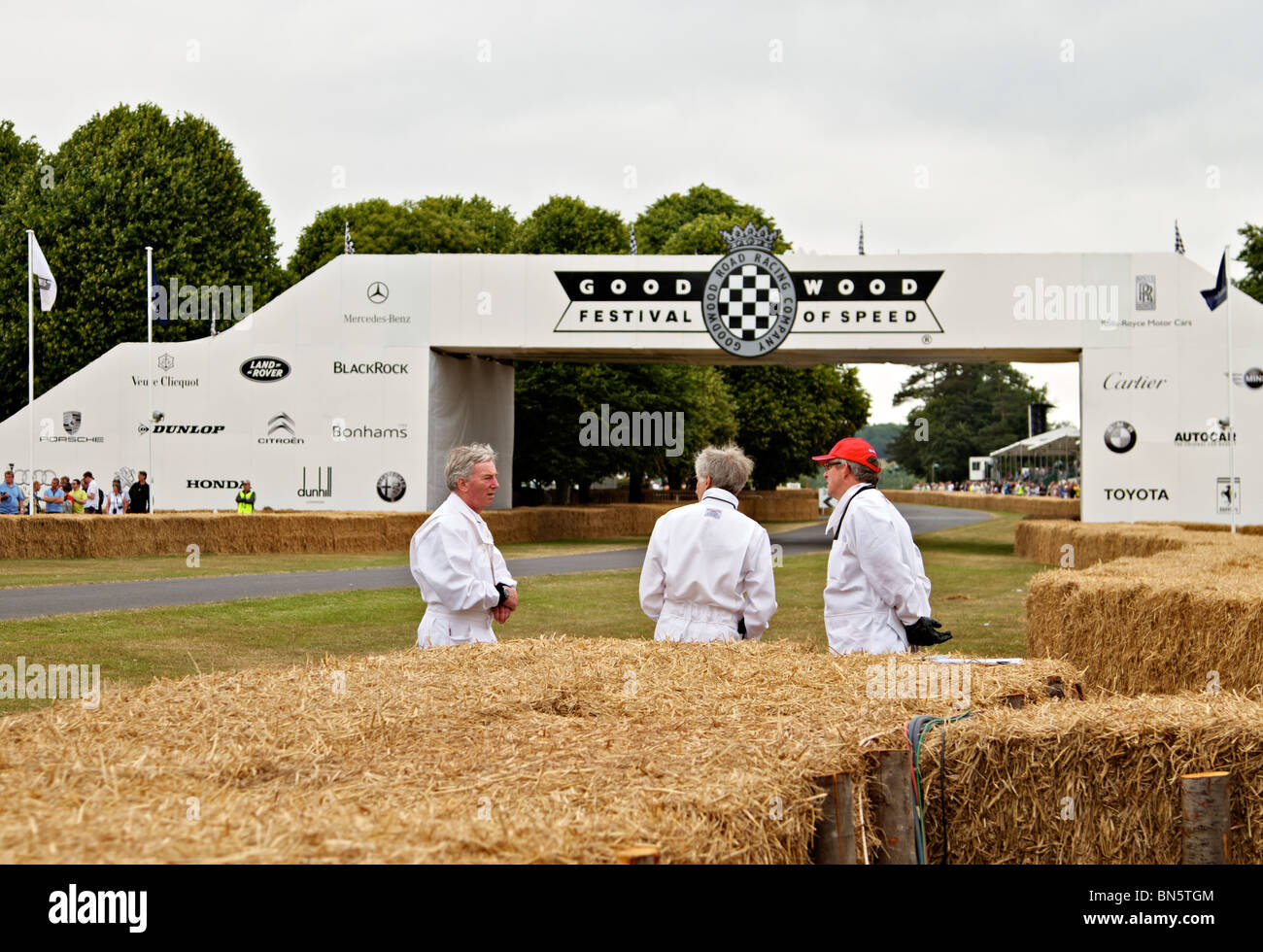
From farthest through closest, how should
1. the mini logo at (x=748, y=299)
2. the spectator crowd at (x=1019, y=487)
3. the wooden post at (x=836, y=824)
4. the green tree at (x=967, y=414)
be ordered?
1. the green tree at (x=967, y=414)
2. the spectator crowd at (x=1019, y=487)
3. the mini logo at (x=748, y=299)
4. the wooden post at (x=836, y=824)

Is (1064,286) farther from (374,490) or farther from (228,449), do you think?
(228,449)

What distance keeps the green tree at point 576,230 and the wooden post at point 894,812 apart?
131ft

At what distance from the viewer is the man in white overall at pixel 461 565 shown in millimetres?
6203

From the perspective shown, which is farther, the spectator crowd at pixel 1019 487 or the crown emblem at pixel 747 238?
the spectator crowd at pixel 1019 487

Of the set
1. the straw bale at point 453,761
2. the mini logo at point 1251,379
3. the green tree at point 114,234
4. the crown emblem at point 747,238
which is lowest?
the straw bale at point 453,761

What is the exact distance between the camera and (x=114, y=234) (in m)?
42.0

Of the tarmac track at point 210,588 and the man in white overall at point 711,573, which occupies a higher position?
the man in white overall at point 711,573

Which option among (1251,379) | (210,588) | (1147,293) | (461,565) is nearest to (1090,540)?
(1147,293)

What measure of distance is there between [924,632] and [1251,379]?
2516 centimetres

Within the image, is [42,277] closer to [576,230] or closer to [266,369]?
[266,369]

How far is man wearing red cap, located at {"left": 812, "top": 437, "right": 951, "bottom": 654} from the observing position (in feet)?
20.0

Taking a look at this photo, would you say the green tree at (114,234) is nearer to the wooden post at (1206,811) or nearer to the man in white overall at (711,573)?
the man in white overall at (711,573)

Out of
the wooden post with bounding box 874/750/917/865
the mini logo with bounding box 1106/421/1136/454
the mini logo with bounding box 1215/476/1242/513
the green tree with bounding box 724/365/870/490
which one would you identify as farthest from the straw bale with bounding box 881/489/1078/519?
the wooden post with bounding box 874/750/917/865

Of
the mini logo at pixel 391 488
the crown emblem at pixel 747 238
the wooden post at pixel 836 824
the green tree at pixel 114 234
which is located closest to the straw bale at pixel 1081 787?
the wooden post at pixel 836 824
